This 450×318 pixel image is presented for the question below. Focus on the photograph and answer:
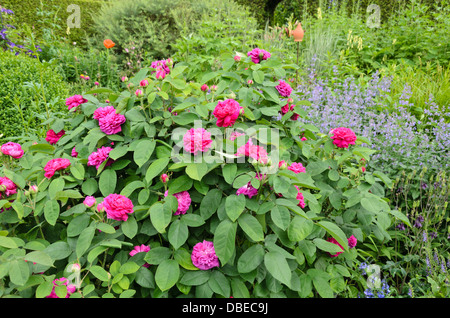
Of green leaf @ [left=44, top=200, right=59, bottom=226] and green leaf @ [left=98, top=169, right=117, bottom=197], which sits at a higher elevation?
green leaf @ [left=98, top=169, right=117, bottom=197]

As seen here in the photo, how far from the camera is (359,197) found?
1448 millimetres

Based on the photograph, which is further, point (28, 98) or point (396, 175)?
point (28, 98)

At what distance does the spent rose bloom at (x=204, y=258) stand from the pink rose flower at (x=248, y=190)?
21 cm

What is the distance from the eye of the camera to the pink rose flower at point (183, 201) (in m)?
1.28

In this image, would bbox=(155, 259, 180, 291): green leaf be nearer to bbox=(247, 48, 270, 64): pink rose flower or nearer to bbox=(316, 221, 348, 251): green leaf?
bbox=(316, 221, 348, 251): green leaf

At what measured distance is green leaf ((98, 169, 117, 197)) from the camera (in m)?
1.37

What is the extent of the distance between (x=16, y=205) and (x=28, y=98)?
6.29ft

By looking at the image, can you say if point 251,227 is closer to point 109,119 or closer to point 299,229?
point 299,229

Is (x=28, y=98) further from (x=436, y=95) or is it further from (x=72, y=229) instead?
(x=436, y=95)

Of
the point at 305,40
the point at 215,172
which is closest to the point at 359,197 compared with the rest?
the point at 215,172

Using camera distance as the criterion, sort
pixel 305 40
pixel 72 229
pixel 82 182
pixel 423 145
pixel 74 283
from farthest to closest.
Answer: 1. pixel 305 40
2. pixel 423 145
3. pixel 82 182
4. pixel 72 229
5. pixel 74 283

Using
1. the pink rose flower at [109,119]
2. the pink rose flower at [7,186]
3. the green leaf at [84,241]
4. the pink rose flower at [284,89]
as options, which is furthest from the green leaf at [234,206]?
the pink rose flower at [7,186]

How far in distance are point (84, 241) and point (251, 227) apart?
1.74ft

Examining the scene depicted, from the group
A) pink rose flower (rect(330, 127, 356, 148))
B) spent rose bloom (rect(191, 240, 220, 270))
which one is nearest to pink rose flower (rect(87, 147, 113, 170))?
spent rose bloom (rect(191, 240, 220, 270))
